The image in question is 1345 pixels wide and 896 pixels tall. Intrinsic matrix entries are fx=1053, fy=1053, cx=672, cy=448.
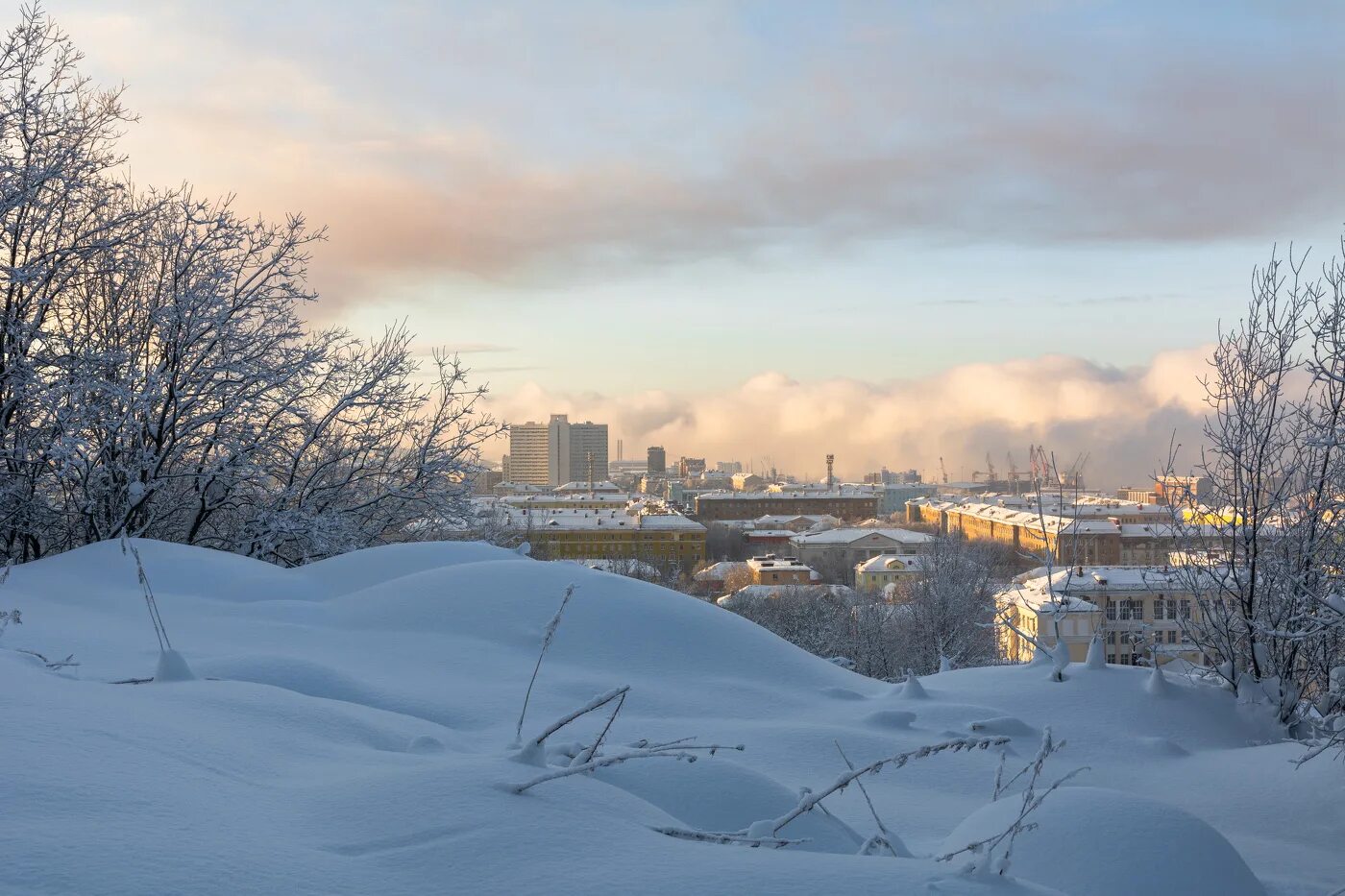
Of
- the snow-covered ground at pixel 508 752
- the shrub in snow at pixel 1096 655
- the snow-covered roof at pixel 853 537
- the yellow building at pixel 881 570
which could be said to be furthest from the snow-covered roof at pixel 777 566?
the shrub in snow at pixel 1096 655

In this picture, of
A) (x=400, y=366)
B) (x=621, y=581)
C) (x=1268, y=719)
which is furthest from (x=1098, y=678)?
(x=400, y=366)

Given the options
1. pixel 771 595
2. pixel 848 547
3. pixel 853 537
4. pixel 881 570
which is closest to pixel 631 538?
pixel 881 570

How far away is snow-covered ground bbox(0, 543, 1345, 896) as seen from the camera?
2.59m

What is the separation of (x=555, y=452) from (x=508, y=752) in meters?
175

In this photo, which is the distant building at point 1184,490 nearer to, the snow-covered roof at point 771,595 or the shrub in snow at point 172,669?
the shrub in snow at point 172,669

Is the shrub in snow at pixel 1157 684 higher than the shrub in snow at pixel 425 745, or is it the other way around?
the shrub in snow at pixel 425 745

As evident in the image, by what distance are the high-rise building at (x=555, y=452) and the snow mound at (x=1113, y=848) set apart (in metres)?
163

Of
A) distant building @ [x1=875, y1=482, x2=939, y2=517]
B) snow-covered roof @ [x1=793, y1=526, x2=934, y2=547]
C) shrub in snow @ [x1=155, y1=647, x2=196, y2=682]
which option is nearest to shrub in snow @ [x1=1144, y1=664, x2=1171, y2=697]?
shrub in snow @ [x1=155, y1=647, x2=196, y2=682]

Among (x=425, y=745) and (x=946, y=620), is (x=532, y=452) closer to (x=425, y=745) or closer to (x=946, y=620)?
(x=946, y=620)

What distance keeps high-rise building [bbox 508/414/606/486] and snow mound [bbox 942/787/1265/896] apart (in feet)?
533

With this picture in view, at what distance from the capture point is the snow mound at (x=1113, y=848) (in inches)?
142

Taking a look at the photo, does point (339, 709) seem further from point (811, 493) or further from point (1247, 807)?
point (811, 493)

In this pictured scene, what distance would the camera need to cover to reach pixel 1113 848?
3680mm

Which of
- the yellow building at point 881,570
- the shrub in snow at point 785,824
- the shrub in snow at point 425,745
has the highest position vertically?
the shrub in snow at point 785,824
